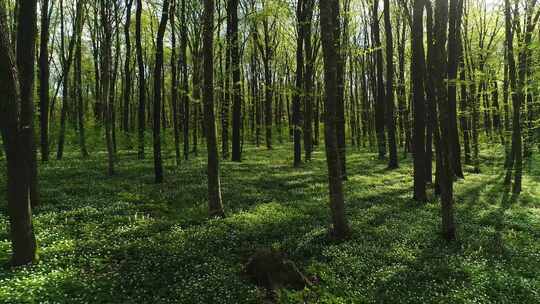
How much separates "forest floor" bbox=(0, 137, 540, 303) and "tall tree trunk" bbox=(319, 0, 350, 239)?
873mm

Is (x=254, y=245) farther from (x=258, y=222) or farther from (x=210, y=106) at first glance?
(x=210, y=106)

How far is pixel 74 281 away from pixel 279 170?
18.3m

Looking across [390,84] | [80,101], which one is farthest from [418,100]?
[80,101]

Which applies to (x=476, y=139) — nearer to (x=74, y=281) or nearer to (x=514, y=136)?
(x=514, y=136)

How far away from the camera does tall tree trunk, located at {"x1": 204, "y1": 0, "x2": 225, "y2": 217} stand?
13.7m

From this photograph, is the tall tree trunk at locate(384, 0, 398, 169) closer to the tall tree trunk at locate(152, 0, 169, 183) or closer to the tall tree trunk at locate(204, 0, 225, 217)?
the tall tree trunk at locate(152, 0, 169, 183)

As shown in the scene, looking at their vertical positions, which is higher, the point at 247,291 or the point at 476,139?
the point at 476,139

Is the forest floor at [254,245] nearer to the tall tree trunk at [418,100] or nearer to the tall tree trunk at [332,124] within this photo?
the tall tree trunk at [332,124]

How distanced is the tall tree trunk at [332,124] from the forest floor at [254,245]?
87 cm

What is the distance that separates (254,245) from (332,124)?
4.85 m

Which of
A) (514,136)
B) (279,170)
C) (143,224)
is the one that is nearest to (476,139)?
(514,136)

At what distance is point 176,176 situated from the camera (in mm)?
22328

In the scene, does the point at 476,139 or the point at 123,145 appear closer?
the point at 476,139

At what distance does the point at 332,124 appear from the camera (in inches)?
484
